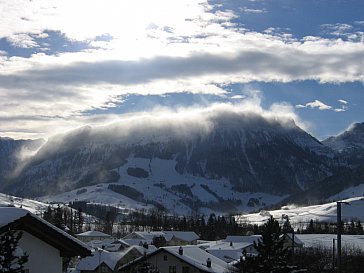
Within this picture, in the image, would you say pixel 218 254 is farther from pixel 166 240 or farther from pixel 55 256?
→ pixel 55 256

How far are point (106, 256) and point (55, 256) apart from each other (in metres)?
76.7

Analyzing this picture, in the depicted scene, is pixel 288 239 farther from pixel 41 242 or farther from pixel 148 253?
pixel 41 242

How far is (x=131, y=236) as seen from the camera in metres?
168

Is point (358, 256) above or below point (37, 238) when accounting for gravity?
below

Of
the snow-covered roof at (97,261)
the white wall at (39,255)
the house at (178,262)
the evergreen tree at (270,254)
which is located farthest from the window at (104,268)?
the white wall at (39,255)

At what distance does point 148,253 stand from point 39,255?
59.3 meters

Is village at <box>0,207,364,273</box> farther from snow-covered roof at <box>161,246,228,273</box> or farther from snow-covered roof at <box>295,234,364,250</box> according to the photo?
snow-covered roof at <box>295,234,364,250</box>

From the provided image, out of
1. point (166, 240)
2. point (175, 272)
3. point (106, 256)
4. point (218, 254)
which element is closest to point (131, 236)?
point (166, 240)

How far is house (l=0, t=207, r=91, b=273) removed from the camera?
17.1m

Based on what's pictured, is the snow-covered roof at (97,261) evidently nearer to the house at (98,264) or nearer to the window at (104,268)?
the house at (98,264)

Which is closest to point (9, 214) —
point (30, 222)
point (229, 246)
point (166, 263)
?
point (30, 222)

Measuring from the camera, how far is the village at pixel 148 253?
17422 millimetres

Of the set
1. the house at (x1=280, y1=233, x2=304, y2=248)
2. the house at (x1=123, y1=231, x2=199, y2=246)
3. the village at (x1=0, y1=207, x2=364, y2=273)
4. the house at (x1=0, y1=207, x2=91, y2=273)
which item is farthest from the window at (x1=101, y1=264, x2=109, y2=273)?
the house at (x1=0, y1=207, x2=91, y2=273)

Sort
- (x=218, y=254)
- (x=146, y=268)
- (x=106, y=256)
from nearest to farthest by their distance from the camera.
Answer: (x=146, y=268), (x=106, y=256), (x=218, y=254)
